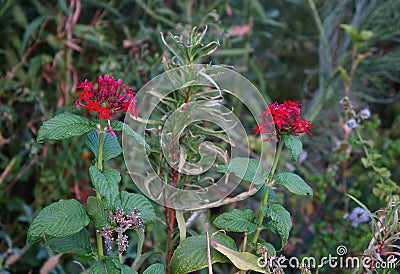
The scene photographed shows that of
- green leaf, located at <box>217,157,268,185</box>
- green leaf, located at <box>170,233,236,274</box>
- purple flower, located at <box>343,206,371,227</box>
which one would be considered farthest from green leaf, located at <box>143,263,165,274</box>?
purple flower, located at <box>343,206,371,227</box>

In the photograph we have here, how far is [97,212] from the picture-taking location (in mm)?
646

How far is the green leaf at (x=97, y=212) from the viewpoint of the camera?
642 millimetres

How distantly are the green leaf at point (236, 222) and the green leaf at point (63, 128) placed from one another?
0.74 feet

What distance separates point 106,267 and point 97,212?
0.07 m

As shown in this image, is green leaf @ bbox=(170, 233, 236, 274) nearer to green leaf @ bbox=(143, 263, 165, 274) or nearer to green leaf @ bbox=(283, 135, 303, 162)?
green leaf @ bbox=(143, 263, 165, 274)

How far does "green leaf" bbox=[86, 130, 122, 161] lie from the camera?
2.18 ft

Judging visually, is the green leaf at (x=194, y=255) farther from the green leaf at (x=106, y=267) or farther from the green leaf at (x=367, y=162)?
the green leaf at (x=367, y=162)

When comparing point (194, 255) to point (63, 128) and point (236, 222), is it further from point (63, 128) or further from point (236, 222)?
point (63, 128)

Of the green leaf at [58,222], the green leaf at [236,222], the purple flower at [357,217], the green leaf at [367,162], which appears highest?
the green leaf at [58,222]

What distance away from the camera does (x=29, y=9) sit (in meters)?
1.49

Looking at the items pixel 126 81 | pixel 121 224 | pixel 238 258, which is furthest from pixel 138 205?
pixel 126 81

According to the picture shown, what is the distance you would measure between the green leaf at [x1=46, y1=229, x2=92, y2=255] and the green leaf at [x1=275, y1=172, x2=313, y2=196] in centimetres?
29

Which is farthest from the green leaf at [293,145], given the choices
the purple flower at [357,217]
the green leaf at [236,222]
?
the purple flower at [357,217]

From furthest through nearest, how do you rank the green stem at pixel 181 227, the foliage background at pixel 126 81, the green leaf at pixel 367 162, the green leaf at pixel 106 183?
the foliage background at pixel 126 81
the green leaf at pixel 367 162
the green stem at pixel 181 227
the green leaf at pixel 106 183
